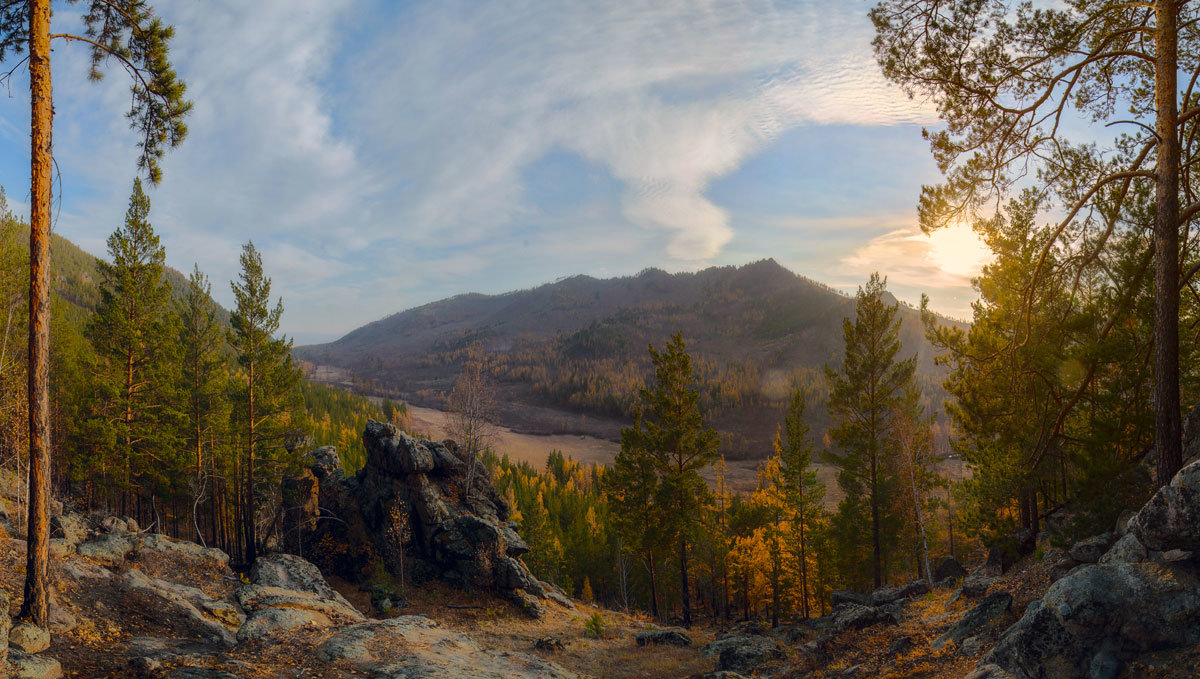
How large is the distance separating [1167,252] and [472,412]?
37.1 meters

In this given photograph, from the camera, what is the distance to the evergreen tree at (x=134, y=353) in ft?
92.1

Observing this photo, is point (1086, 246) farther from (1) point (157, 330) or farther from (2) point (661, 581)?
(2) point (661, 581)

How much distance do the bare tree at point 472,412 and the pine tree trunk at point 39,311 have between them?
87.8 feet

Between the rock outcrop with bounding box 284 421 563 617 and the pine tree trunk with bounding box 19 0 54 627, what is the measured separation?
20.2 m

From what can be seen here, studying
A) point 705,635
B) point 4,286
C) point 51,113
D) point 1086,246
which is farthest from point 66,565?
point 1086,246

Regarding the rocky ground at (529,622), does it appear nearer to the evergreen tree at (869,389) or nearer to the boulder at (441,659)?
the boulder at (441,659)

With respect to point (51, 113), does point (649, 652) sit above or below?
below

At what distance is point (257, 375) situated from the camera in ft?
97.4

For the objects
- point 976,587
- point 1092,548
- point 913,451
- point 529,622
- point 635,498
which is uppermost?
point 1092,548

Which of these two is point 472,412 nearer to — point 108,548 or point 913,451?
point 108,548

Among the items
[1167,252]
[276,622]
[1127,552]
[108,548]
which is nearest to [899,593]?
[1127,552]

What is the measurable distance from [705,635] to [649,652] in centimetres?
501

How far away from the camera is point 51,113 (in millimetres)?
10789

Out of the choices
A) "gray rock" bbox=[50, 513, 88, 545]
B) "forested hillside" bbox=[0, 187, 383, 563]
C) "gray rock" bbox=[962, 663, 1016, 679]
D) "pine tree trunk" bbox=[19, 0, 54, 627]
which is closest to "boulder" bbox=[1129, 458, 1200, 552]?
"gray rock" bbox=[962, 663, 1016, 679]
